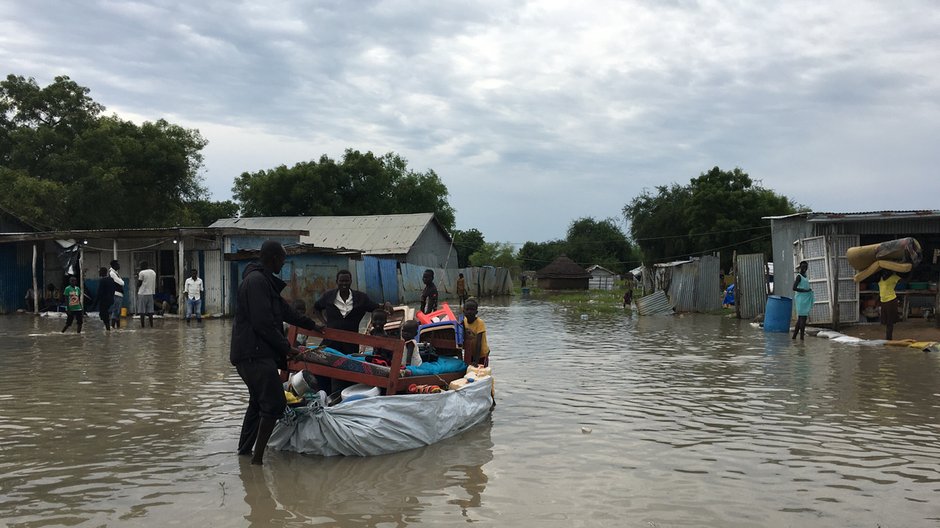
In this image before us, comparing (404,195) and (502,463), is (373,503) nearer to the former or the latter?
(502,463)

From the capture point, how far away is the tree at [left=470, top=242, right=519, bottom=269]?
77.0m

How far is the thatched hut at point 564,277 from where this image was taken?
212ft

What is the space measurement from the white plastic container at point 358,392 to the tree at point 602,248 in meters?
72.8

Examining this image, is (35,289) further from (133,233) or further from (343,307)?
(343,307)

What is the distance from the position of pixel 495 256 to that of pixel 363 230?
131ft

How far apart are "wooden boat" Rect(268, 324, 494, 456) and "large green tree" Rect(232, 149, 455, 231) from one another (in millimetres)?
48570

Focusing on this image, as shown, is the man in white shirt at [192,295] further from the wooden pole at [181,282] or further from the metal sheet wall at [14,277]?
the metal sheet wall at [14,277]

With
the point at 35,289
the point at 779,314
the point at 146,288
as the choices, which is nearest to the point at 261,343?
the point at 146,288

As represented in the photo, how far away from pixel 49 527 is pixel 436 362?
4.24 metres

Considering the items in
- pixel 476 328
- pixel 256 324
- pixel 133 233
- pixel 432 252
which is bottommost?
pixel 476 328

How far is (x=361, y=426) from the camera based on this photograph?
632cm

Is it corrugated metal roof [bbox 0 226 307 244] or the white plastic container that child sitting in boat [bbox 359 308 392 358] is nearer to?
the white plastic container

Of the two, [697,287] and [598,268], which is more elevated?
[598,268]

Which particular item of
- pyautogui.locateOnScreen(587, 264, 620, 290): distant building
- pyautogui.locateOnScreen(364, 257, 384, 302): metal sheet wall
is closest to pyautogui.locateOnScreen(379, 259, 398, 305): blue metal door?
pyautogui.locateOnScreen(364, 257, 384, 302): metal sheet wall
